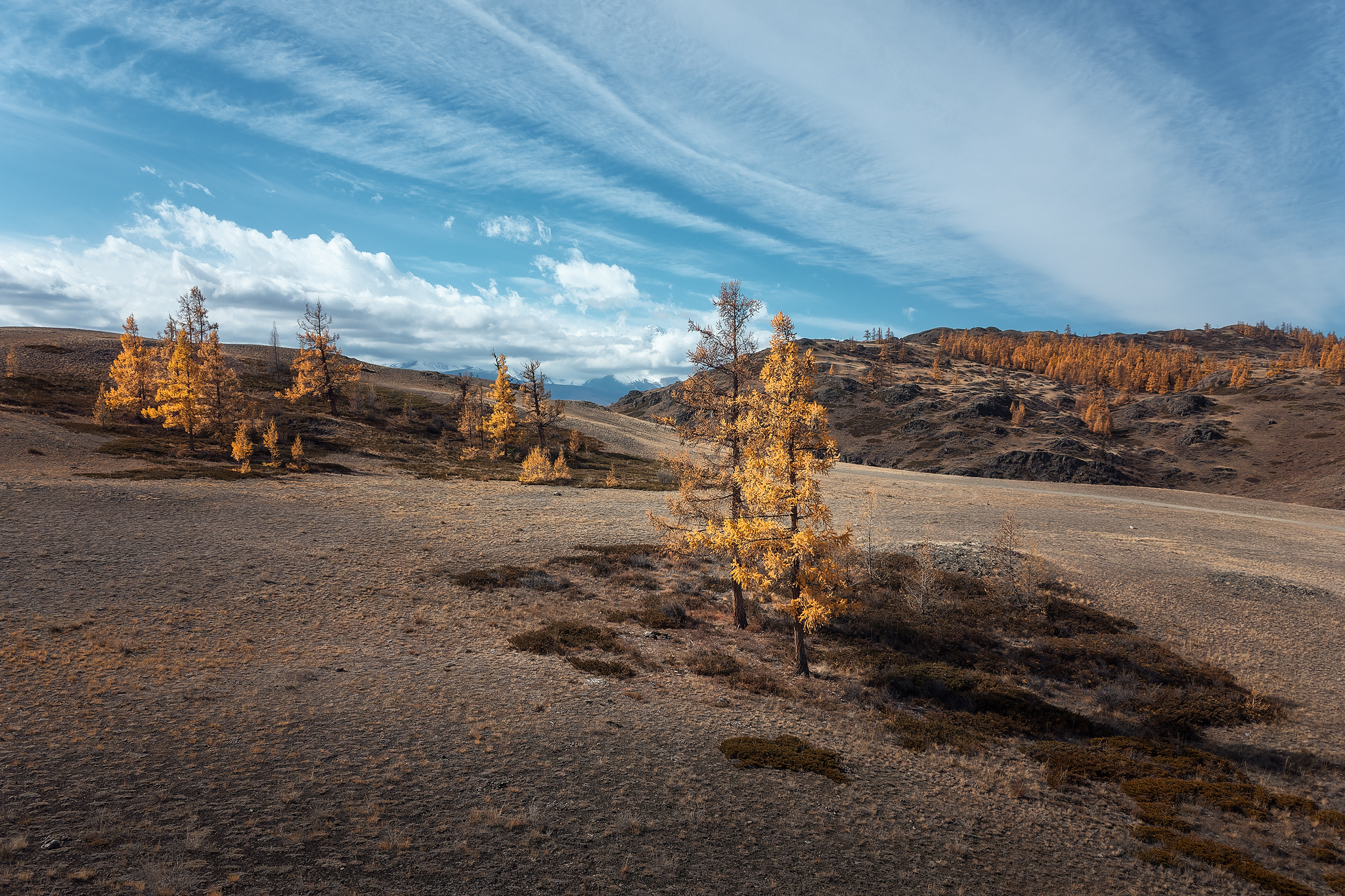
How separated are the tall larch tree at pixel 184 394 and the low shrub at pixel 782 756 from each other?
54822 mm

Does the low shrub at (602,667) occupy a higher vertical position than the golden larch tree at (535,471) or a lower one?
lower

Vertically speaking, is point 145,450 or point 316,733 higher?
point 145,450

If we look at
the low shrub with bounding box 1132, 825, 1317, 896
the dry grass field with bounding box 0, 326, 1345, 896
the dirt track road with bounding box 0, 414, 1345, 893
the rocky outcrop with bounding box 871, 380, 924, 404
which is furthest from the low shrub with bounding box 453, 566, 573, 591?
the rocky outcrop with bounding box 871, 380, 924, 404

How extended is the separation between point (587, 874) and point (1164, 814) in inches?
533

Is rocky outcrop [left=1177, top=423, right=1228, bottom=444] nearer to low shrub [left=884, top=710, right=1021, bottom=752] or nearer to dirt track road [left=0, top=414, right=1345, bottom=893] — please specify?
dirt track road [left=0, top=414, right=1345, bottom=893]

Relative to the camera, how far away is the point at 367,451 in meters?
58.3

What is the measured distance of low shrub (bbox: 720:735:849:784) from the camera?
1284cm

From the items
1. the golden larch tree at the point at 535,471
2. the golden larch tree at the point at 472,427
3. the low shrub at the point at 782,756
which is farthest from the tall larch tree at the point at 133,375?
the low shrub at the point at 782,756

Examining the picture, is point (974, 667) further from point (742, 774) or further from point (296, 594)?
point (296, 594)

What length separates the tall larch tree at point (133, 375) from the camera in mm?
54781

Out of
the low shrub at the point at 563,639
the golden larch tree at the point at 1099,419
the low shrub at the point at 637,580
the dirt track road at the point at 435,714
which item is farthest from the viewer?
the golden larch tree at the point at 1099,419

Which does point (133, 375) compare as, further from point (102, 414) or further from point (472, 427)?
point (472, 427)

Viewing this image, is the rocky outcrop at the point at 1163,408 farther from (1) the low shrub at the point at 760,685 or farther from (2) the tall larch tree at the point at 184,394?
(2) the tall larch tree at the point at 184,394

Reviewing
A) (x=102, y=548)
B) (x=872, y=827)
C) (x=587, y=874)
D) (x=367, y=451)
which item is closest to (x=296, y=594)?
(x=102, y=548)
